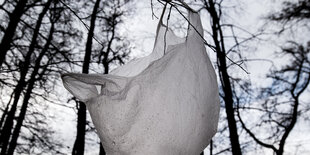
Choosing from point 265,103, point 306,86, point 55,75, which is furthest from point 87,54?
point 306,86

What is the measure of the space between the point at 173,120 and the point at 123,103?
250mm

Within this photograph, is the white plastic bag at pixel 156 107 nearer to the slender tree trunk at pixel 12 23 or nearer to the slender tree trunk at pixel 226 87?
the slender tree trunk at pixel 12 23

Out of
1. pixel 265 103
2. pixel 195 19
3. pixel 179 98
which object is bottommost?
pixel 179 98

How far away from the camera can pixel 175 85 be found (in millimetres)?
1201

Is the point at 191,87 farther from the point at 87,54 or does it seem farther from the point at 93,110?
the point at 87,54

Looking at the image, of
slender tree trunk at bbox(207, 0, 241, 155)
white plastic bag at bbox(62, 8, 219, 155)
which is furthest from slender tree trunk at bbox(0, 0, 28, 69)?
slender tree trunk at bbox(207, 0, 241, 155)

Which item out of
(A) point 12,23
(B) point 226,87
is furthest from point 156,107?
(B) point 226,87

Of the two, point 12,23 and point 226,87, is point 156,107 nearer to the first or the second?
point 12,23

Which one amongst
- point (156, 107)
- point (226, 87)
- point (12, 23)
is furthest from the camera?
point (226, 87)

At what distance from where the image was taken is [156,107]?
1.15 metres

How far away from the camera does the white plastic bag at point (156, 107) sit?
1.14 meters

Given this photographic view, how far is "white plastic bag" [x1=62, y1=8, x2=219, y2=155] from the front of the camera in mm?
1136

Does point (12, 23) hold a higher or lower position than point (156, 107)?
higher

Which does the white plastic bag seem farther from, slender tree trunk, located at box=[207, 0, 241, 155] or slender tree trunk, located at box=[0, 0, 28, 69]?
slender tree trunk, located at box=[207, 0, 241, 155]
